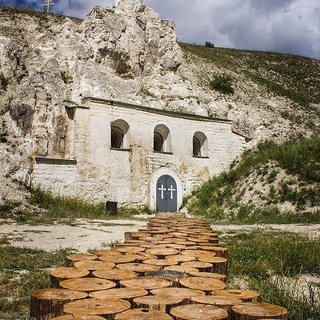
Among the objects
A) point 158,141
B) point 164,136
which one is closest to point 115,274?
point 164,136

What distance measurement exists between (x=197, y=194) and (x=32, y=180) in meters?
8.87

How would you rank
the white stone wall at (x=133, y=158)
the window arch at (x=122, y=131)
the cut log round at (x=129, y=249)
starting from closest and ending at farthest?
the cut log round at (x=129, y=249), the white stone wall at (x=133, y=158), the window arch at (x=122, y=131)

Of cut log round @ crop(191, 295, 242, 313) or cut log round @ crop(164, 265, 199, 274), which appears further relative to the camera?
cut log round @ crop(164, 265, 199, 274)

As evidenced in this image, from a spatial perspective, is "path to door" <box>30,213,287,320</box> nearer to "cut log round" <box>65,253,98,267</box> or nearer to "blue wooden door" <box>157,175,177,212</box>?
"cut log round" <box>65,253,98,267</box>

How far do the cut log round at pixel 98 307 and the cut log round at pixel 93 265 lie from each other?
857 millimetres

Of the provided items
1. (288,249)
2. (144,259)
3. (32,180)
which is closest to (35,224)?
(32,180)

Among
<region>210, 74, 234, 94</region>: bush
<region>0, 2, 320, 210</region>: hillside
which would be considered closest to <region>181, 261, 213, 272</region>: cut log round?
<region>0, 2, 320, 210</region>: hillside

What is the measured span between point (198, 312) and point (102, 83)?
21.7 m

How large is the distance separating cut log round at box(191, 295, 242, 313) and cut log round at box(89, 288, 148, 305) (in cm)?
39

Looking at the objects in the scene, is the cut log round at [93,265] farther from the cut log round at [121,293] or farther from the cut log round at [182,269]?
the cut log round at [121,293]

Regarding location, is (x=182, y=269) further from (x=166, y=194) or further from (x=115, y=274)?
(x=166, y=194)

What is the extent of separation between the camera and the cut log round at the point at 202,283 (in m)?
2.75

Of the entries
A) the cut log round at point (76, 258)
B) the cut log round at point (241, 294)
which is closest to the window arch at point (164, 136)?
the cut log round at point (76, 258)

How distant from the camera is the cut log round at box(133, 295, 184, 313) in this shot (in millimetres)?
2320
